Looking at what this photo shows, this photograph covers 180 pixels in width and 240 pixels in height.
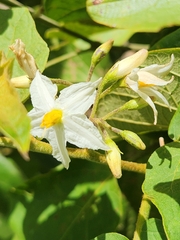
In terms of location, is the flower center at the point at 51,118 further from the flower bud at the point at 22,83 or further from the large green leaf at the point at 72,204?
the large green leaf at the point at 72,204

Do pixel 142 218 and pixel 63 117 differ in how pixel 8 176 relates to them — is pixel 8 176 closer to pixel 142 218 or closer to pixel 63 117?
pixel 63 117

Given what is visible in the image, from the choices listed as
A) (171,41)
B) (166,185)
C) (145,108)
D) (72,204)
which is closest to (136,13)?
(171,41)

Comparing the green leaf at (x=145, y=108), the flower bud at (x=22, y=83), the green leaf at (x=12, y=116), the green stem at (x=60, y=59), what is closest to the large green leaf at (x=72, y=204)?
the green leaf at (x=145, y=108)

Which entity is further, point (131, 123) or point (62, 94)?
point (131, 123)

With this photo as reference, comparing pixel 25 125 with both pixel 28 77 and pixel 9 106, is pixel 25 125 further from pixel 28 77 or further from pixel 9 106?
pixel 28 77

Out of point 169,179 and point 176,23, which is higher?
point 176,23

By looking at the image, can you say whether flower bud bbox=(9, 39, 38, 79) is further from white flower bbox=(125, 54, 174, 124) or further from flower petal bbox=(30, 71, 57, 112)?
white flower bbox=(125, 54, 174, 124)

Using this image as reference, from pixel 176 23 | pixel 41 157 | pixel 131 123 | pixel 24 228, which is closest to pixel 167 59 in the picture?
pixel 176 23
